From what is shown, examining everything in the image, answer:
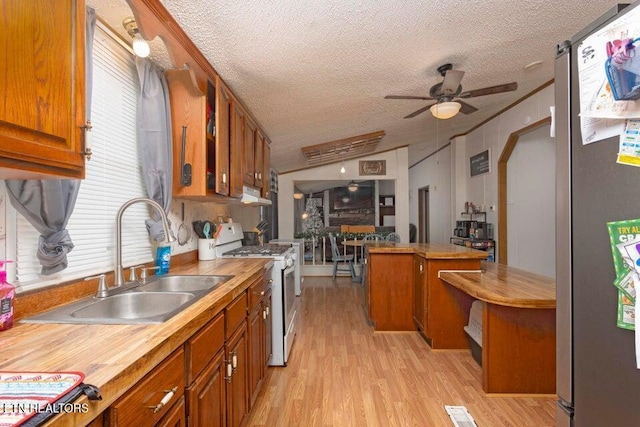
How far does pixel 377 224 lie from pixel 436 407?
5959 mm

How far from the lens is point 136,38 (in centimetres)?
152

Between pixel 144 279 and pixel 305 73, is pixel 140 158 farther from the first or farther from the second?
pixel 305 73

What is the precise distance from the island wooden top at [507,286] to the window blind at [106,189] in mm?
2217

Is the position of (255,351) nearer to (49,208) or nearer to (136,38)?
(49,208)

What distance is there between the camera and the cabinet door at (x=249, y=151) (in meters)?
2.67

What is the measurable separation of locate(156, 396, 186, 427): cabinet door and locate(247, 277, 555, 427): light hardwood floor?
1.03 metres

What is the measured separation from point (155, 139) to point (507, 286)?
257 centimetres

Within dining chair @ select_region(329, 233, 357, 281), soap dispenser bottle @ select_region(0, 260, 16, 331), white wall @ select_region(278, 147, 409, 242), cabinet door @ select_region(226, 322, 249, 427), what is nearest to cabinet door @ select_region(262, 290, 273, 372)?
cabinet door @ select_region(226, 322, 249, 427)

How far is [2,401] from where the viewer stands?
1.62 ft

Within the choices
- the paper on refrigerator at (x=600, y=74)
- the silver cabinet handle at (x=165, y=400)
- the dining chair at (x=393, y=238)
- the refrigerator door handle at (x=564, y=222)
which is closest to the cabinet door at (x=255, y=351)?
the silver cabinet handle at (x=165, y=400)

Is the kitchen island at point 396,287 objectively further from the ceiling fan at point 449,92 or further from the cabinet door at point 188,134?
the cabinet door at point 188,134

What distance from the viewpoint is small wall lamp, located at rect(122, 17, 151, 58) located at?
142 cm

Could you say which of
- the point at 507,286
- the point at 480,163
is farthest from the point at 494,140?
the point at 507,286

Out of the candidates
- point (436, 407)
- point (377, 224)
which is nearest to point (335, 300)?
point (436, 407)
